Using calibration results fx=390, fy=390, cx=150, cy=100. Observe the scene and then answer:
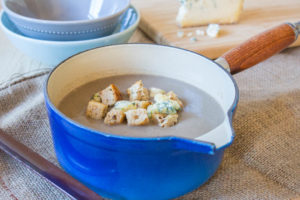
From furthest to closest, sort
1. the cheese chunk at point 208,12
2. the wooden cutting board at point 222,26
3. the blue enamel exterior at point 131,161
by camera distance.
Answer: the cheese chunk at point 208,12 < the wooden cutting board at point 222,26 < the blue enamel exterior at point 131,161

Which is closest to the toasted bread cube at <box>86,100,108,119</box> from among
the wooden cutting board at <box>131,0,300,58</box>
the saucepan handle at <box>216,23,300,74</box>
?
the saucepan handle at <box>216,23,300,74</box>

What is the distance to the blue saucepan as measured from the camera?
0.68 metres

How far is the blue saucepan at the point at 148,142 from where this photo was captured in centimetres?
68

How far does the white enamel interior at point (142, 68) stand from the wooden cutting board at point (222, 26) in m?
0.33

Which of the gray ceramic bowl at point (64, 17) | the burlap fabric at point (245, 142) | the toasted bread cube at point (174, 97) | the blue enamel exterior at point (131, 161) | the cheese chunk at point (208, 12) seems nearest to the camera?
the blue enamel exterior at point (131, 161)

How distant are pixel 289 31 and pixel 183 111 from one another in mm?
391

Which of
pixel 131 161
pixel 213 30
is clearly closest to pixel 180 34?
pixel 213 30

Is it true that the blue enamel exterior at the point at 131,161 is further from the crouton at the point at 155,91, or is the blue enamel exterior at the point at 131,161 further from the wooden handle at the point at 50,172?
the crouton at the point at 155,91

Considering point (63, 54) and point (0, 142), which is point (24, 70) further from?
point (0, 142)

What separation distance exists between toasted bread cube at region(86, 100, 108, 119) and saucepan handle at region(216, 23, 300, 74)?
0.31 m

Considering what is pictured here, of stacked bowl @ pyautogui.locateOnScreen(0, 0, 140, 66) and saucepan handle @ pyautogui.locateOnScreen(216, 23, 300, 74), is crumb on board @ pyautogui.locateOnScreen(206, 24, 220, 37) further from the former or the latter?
saucepan handle @ pyautogui.locateOnScreen(216, 23, 300, 74)

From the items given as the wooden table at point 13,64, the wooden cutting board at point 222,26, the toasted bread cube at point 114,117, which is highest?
the toasted bread cube at point 114,117

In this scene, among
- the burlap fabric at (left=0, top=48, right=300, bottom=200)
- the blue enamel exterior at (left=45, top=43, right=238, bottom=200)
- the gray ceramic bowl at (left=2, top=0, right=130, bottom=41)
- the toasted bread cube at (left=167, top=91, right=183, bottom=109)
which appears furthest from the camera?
the gray ceramic bowl at (left=2, top=0, right=130, bottom=41)

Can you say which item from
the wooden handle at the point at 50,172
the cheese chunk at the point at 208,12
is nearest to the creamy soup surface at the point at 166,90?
the wooden handle at the point at 50,172
